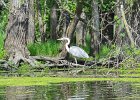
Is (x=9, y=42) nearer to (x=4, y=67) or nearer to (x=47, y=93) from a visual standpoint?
(x=4, y=67)

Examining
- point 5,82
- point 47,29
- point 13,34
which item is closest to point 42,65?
point 13,34

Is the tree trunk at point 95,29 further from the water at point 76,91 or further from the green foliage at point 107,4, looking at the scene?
the water at point 76,91

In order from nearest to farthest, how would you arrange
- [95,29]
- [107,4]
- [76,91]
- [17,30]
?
[76,91], [17,30], [95,29], [107,4]

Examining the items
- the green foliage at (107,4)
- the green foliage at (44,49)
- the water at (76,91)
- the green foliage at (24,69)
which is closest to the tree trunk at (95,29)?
the green foliage at (44,49)

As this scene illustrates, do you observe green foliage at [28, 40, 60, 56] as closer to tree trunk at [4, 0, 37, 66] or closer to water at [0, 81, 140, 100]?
tree trunk at [4, 0, 37, 66]

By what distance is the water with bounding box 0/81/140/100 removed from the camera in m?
9.63

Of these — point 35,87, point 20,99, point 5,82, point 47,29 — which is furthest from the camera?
point 47,29

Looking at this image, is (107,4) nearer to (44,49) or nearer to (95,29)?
(95,29)

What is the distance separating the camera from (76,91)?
1085 centimetres

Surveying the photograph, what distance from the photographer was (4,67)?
18031mm

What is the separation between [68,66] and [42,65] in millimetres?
965

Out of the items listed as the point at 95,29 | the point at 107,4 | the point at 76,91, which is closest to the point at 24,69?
the point at 95,29

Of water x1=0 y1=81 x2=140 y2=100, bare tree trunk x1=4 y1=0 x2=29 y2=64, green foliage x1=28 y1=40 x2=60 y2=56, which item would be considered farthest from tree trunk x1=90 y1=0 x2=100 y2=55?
water x1=0 y1=81 x2=140 y2=100

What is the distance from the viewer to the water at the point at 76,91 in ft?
31.6
